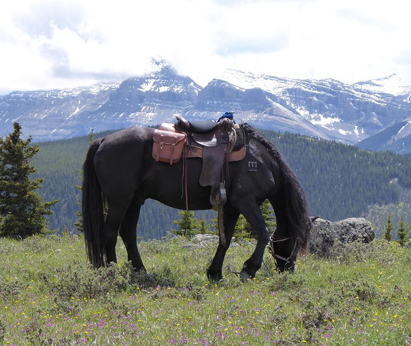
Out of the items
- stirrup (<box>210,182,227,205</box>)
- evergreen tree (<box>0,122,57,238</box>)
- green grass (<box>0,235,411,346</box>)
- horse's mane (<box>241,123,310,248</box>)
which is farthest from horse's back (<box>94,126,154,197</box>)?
evergreen tree (<box>0,122,57,238</box>)

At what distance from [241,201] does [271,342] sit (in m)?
3.87

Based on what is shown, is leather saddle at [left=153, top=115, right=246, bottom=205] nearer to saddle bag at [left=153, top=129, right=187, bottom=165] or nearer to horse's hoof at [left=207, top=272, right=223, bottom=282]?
saddle bag at [left=153, top=129, right=187, bottom=165]

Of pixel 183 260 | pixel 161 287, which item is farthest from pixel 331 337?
pixel 183 260

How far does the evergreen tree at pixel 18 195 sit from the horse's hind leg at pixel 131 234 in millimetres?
20260

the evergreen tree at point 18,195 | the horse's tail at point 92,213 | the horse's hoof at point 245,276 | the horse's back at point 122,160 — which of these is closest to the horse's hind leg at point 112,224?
the horse's tail at point 92,213

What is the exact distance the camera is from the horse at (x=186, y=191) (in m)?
9.10

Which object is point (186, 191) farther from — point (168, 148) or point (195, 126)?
point (195, 126)

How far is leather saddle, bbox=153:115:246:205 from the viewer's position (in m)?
9.01

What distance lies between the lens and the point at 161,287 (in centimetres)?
846

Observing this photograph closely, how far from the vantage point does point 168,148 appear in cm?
903

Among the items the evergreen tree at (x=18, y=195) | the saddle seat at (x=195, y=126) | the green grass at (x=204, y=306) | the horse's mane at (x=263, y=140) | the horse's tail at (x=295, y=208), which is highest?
the saddle seat at (x=195, y=126)

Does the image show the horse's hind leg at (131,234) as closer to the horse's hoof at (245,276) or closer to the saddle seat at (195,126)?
the saddle seat at (195,126)

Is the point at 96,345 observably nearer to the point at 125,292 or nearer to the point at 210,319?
the point at 210,319

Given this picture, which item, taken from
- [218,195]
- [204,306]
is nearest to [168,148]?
[218,195]
